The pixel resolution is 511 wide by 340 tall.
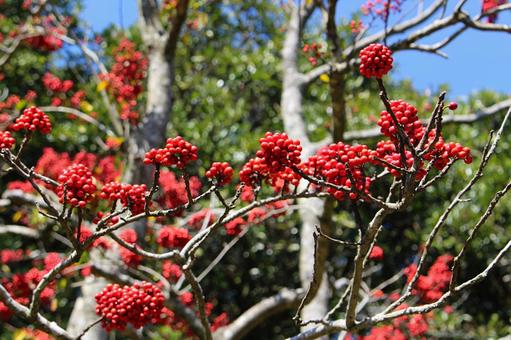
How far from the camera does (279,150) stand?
64.8 inches

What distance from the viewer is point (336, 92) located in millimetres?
3180

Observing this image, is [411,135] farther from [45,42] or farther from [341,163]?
[45,42]

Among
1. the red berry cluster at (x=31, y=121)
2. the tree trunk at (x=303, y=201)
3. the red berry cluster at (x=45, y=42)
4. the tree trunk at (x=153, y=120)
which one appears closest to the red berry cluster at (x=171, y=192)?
the tree trunk at (x=153, y=120)

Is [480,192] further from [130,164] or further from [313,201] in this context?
[130,164]

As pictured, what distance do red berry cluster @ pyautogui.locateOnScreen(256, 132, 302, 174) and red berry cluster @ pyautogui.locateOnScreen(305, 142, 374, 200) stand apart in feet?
0.31

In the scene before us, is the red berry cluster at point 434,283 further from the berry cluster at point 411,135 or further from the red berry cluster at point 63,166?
the red berry cluster at point 63,166

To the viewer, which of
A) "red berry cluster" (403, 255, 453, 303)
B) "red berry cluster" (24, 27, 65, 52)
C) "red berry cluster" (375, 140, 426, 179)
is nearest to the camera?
"red berry cluster" (375, 140, 426, 179)

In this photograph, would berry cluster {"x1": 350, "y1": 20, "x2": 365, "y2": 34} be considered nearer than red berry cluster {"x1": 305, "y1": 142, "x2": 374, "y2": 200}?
No

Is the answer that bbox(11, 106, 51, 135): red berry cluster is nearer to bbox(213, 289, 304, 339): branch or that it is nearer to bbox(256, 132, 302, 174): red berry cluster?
bbox(256, 132, 302, 174): red berry cluster

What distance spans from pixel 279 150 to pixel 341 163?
8.1 inches

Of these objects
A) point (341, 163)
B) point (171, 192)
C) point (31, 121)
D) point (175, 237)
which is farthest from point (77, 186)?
point (171, 192)

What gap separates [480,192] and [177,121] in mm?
4004

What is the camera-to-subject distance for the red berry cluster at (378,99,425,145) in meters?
1.56

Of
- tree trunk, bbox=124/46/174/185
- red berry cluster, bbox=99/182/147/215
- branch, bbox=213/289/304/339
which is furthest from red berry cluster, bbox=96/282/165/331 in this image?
tree trunk, bbox=124/46/174/185
